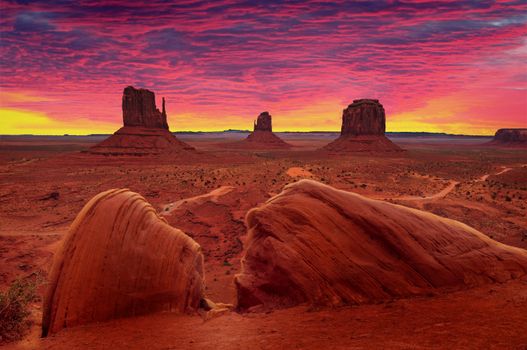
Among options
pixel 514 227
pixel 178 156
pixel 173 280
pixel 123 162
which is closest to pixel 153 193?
pixel 173 280

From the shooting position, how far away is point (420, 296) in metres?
7.21

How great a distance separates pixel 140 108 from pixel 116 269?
79818 millimetres

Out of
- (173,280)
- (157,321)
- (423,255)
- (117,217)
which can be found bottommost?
(157,321)

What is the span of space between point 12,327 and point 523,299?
36.5 feet

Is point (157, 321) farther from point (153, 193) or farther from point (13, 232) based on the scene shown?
point (153, 193)

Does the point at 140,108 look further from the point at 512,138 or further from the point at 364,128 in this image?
the point at 512,138

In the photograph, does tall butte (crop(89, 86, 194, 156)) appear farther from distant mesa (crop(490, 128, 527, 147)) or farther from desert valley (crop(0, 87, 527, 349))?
distant mesa (crop(490, 128, 527, 147))

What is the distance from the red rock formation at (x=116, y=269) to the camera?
7.47m

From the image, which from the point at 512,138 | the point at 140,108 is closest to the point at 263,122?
the point at 140,108

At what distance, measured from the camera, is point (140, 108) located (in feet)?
263

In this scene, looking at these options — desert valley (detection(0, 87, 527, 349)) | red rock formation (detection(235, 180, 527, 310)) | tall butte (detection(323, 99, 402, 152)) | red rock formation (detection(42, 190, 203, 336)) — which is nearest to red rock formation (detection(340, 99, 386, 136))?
tall butte (detection(323, 99, 402, 152))

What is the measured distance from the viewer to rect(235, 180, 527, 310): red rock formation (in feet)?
24.8

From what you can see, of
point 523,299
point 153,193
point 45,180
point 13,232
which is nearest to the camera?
point 523,299

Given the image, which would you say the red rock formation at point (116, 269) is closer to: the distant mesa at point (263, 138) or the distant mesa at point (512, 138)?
the distant mesa at point (263, 138)
